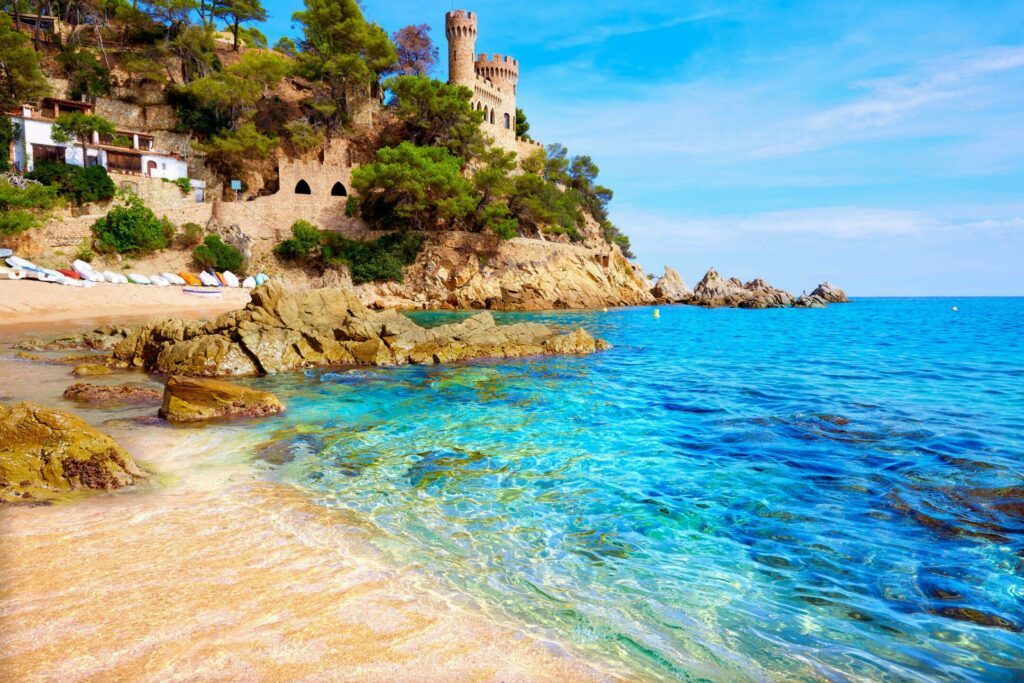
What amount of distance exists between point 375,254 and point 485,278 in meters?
8.82

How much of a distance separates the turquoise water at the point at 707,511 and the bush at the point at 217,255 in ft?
98.4

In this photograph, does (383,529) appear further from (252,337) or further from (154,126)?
(154,126)

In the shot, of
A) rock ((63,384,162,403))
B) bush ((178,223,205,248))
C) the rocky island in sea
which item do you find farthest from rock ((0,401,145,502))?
bush ((178,223,205,248))

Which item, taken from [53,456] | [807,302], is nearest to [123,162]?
[53,456]

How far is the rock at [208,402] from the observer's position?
30.1 feet

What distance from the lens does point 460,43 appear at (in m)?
57.6

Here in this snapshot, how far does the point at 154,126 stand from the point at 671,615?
59292 mm

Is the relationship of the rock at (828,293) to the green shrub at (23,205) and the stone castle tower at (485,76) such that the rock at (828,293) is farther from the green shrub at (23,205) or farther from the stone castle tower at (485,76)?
the green shrub at (23,205)

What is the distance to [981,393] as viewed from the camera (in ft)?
43.8

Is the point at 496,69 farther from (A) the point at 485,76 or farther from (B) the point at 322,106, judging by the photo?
(B) the point at 322,106

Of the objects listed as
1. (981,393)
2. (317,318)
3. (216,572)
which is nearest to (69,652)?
(216,572)

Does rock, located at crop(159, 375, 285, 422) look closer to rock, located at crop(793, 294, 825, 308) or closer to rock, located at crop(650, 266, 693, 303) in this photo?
rock, located at crop(650, 266, 693, 303)

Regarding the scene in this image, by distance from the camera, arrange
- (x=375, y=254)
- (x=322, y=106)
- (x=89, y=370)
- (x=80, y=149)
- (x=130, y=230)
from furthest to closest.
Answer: (x=322, y=106) < (x=375, y=254) < (x=80, y=149) < (x=130, y=230) < (x=89, y=370)

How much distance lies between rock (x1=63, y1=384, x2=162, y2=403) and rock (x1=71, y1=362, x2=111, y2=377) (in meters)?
2.34
